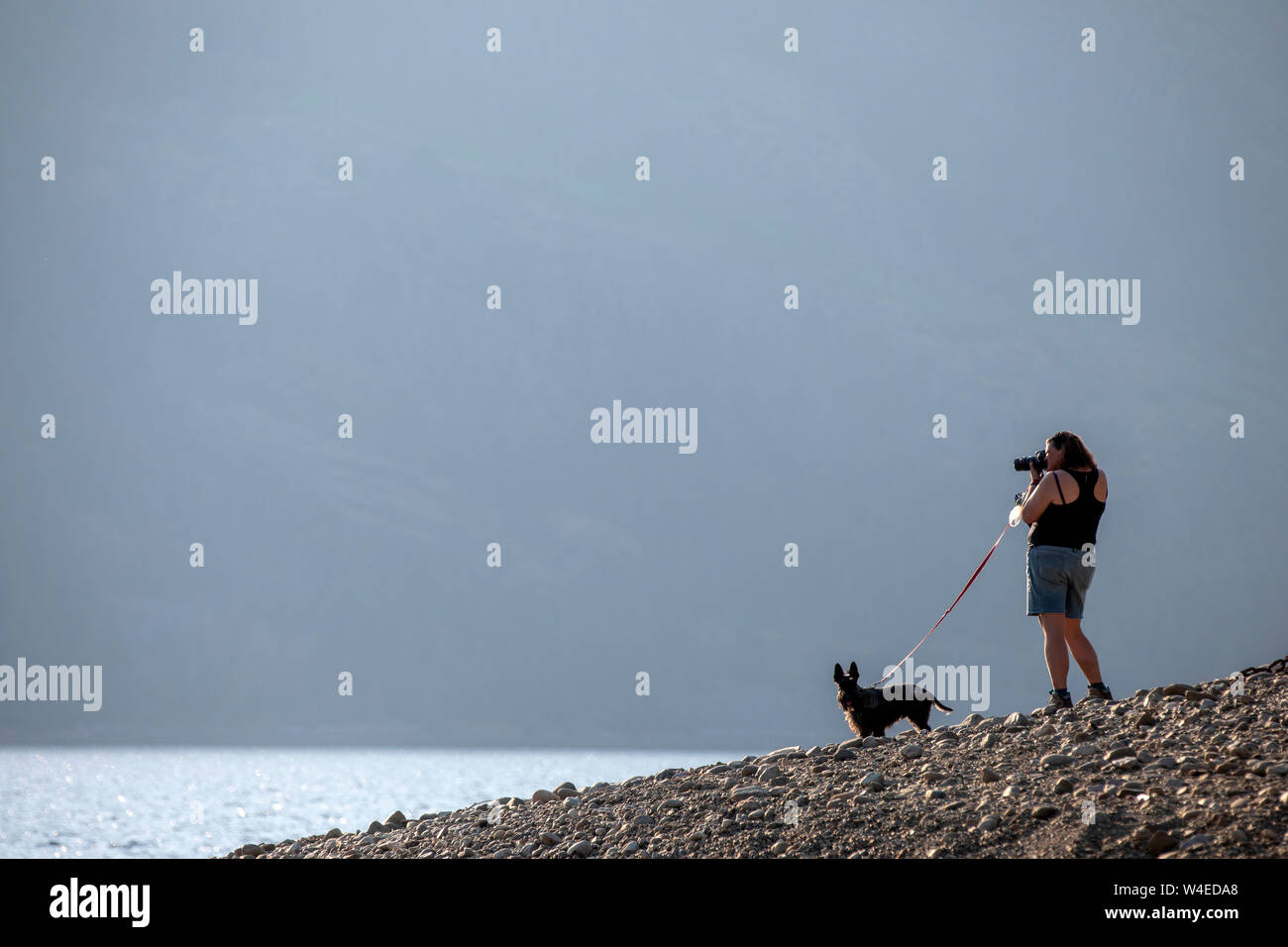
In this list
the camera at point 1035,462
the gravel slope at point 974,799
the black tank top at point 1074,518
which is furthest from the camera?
the camera at point 1035,462

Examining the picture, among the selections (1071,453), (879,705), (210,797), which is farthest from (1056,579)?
(210,797)

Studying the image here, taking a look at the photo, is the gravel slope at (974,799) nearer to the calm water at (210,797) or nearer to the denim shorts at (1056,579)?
the denim shorts at (1056,579)

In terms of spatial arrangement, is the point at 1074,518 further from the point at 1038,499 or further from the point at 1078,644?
the point at 1078,644

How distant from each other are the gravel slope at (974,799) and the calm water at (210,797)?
20.1 metres

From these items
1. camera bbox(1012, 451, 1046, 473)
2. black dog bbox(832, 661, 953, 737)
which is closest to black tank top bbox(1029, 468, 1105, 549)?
camera bbox(1012, 451, 1046, 473)

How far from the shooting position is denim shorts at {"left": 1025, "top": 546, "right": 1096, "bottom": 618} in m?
9.89

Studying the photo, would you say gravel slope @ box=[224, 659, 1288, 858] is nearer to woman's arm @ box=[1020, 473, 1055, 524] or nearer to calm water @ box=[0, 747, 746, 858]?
woman's arm @ box=[1020, 473, 1055, 524]

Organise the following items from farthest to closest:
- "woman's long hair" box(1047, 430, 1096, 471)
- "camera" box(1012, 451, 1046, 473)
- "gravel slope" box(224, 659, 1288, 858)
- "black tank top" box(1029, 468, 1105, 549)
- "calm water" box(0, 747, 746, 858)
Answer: "calm water" box(0, 747, 746, 858)
"camera" box(1012, 451, 1046, 473)
"woman's long hair" box(1047, 430, 1096, 471)
"black tank top" box(1029, 468, 1105, 549)
"gravel slope" box(224, 659, 1288, 858)

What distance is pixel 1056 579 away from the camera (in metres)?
9.91

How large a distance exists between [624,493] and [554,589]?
25.0m

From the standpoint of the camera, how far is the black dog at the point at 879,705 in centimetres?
1247

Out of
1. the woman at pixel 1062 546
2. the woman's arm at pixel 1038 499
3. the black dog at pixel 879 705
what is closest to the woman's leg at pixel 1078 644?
the woman at pixel 1062 546
